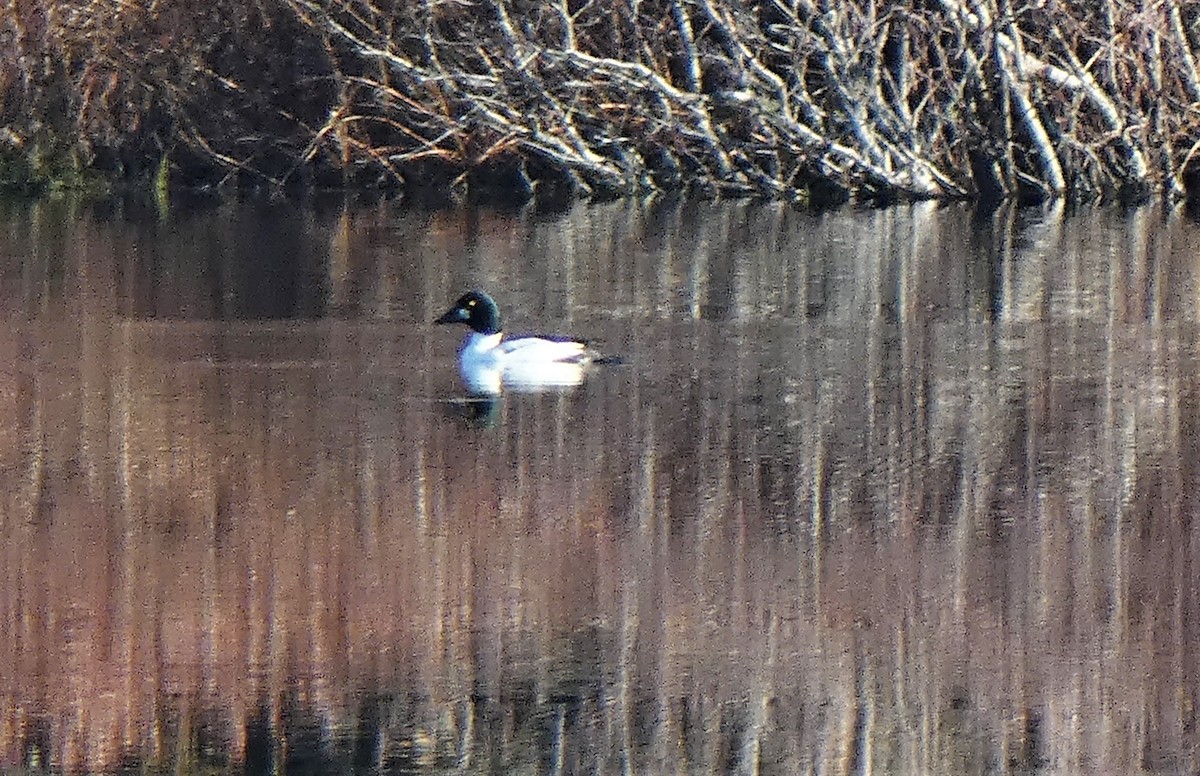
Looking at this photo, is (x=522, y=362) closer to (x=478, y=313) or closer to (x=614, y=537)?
(x=478, y=313)

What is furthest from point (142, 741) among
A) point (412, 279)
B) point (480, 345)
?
point (412, 279)

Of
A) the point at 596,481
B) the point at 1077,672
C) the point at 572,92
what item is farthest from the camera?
the point at 572,92

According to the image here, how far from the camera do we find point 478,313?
1240 cm

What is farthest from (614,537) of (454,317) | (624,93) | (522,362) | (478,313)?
(624,93)

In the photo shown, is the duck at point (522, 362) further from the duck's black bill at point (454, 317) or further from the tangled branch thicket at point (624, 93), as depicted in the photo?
the tangled branch thicket at point (624, 93)

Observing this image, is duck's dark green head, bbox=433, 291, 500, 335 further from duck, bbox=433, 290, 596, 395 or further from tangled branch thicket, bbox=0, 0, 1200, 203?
tangled branch thicket, bbox=0, 0, 1200, 203

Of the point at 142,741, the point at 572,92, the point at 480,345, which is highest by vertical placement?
the point at 572,92

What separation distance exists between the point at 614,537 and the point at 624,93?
18394 mm

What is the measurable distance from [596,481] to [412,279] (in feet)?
25.9

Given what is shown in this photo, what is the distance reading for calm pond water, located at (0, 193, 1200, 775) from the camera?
585 cm

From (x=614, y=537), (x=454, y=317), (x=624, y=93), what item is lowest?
(x=614, y=537)

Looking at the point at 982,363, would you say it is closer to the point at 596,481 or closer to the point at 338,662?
the point at 596,481

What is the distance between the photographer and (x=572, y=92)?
25.7m

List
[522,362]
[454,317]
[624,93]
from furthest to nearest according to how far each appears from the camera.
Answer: [624,93], [454,317], [522,362]
